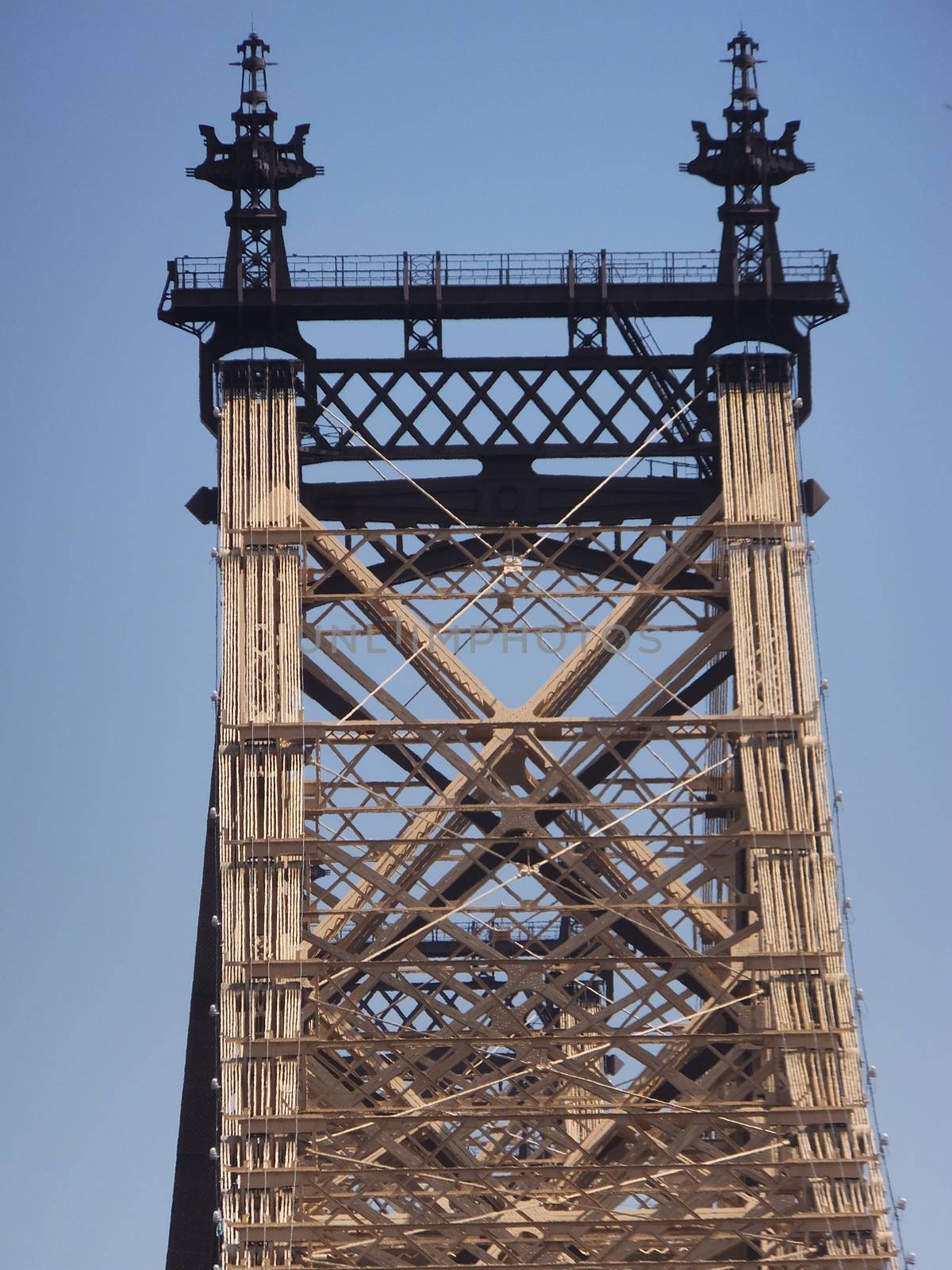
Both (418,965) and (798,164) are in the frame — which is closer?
(418,965)

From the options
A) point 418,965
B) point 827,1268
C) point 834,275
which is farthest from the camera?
point 834,275

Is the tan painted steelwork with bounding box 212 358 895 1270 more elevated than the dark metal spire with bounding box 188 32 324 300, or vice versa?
the dark metal spire with bounding box 188 32 324 300

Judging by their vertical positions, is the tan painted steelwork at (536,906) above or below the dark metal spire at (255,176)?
below

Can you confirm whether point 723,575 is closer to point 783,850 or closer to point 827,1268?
point 783,850

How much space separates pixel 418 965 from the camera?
56.5m

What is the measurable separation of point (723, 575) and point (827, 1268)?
1205 centimetres

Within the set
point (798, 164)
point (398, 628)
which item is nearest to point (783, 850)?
point (398, 628)

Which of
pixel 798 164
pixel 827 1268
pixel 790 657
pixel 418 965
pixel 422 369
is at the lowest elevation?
pixel 827 1268

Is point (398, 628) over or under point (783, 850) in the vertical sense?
over

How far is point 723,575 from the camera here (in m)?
58.8

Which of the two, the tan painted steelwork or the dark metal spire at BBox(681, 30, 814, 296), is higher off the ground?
the dark metal spire at BBox(681, 30, 814, 296)

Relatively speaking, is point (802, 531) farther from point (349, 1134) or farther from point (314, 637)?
point (349, 1134)

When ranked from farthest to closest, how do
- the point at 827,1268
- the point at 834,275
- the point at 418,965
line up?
the point at 834,275 < the point at 418,965 < the point at 827,1268

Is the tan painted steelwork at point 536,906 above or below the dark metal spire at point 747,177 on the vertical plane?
below
